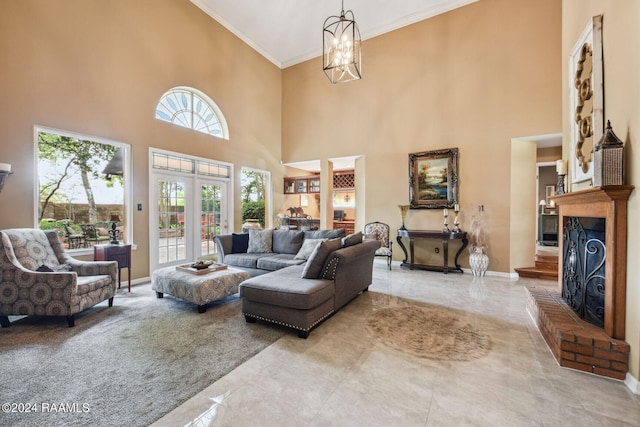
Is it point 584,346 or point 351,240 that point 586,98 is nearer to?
point 584,346

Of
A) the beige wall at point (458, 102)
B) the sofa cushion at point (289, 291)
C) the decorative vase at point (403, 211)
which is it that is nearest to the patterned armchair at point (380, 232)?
the beige wall at point (458, 102)

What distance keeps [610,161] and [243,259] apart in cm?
460

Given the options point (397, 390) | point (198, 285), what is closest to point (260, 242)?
point (198, 285)

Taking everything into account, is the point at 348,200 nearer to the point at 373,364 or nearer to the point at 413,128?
the point at 413,128

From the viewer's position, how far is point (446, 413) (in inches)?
64.7

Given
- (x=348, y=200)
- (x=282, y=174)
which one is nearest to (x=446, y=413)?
(x=282, y=174)

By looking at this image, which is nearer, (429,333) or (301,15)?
(429,333)

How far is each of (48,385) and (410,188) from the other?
590 centimetres

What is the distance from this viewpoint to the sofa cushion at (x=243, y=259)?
4637 mm

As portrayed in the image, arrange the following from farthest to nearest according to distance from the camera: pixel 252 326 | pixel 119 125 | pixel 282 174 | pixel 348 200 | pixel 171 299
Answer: pixel 348 200
pixel 282 174
pixel 119 125
pixel 171 299
pixel 252 326

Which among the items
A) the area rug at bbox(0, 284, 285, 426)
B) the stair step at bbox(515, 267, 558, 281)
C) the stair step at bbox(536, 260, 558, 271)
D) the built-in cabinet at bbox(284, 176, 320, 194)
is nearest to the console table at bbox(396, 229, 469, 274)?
the stair step at bbox(515, 267, 558, 281)

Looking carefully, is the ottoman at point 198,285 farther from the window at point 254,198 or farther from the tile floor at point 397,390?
the window at point 254,198

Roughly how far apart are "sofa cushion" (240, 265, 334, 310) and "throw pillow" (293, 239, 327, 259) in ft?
4.58

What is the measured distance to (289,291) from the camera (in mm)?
2666
